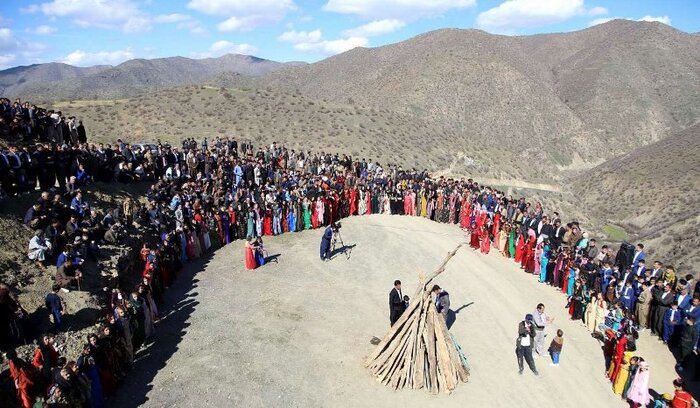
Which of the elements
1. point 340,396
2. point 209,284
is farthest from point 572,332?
→ point 209,284

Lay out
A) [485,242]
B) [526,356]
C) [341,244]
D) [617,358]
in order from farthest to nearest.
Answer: [341,244] → [485,242] → [526,356] → [617,358]

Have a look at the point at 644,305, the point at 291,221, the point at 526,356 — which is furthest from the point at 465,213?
the point at 526,356

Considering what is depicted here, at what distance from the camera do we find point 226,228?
1992 cm

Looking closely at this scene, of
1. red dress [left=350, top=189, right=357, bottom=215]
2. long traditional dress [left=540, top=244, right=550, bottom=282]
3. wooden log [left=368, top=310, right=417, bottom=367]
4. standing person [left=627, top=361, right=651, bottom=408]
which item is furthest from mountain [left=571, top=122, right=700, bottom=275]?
wooden log [left=368, top=310, right=417, bottom=367]

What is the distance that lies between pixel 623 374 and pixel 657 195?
125 ft

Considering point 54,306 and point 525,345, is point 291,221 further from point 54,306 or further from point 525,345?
point 525,345

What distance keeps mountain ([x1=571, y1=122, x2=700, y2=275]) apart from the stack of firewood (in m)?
19.7

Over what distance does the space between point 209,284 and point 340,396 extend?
7.05 meters

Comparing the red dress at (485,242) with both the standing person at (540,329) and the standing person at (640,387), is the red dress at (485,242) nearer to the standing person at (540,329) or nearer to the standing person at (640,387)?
the standing person at (540,329)

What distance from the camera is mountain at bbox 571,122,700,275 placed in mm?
28438

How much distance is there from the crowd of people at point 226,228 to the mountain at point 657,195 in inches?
452

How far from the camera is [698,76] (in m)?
98.4

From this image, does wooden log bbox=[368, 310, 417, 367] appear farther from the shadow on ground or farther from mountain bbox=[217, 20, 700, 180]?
mountain bbox=[217, 20, 700, 180]

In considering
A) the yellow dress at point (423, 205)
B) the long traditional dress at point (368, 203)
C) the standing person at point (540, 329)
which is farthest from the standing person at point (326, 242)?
the standing person at point (540, 329)
